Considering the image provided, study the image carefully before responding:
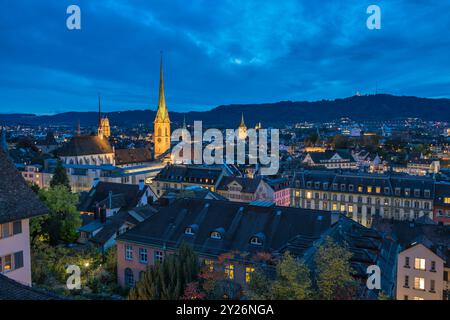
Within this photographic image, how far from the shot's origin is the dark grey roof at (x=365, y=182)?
68.6 metres

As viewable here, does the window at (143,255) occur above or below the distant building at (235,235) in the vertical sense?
below

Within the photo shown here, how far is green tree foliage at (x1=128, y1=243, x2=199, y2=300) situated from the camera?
65.2 feet

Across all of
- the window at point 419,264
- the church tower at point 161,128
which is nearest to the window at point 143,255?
the window at point 419,264

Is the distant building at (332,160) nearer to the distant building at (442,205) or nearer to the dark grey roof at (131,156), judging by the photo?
the dark grey roof at (131,156)

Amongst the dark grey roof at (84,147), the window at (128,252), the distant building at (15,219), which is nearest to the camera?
the distant building at (15,219)

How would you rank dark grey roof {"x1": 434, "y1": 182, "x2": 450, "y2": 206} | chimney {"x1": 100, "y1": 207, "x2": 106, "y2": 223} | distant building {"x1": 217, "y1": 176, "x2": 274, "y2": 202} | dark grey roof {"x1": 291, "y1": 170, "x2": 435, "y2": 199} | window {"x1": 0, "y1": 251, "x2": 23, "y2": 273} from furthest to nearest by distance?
distant building {"x1": 217, "y1": 176, "x2": 274, "y2": 202}, dark grey roof {"x1": 291, "y1": 170, "x2": 435, "y2": 199}, dark grey roof {"x1": 434, "y1": 182, "x2": 450, "y2": 206}, chimney {"x1": 100, "y1": 207, "x2": 106, "y2": 223}, window {"x1": 0, "y1": 251, "x2": 23, "y2": 273}

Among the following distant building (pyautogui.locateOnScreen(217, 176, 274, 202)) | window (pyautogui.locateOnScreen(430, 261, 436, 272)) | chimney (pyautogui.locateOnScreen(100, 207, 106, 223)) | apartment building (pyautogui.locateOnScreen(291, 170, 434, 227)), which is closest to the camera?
window (pyautogui.locateOnScreen(430, 261, 436, 272))

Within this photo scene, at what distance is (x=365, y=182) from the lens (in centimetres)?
7344

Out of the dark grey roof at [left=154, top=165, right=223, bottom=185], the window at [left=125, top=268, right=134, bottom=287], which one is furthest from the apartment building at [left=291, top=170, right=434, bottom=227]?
the window at [left=125, top=268, right=134, bottom=287]

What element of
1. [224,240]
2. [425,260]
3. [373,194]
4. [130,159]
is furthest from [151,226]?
[130,159]

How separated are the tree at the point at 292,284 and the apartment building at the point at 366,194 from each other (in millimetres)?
62409

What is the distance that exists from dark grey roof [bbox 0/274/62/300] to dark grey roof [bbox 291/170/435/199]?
224ft

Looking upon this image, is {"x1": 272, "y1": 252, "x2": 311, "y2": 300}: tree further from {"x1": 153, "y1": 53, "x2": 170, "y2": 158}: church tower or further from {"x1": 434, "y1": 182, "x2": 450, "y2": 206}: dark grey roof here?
{"x1": 153, "y1": 53, "x2": 170, "y2": 158}: church tower

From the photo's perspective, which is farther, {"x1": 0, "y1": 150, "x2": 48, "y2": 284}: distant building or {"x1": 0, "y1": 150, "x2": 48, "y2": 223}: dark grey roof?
{"x1": 0, "y1": 150, "x2": 48, "y2": 284}: distant building
